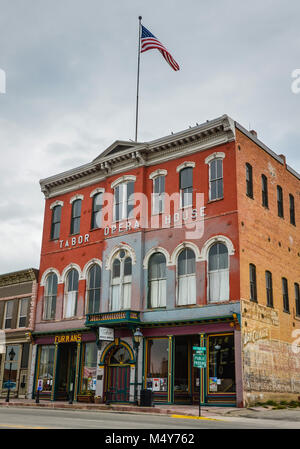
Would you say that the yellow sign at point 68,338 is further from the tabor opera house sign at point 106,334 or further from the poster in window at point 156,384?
the poster in window at point 156,384

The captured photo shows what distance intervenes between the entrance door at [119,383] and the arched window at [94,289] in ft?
13.6

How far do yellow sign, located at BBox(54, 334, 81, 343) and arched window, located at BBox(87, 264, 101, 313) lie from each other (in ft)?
5.59

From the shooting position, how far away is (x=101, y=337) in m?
28.5

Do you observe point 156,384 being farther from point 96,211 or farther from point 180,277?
point 96,211

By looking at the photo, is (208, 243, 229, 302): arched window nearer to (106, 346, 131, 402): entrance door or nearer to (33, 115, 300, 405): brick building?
(33, 115, 300, 405): brick building

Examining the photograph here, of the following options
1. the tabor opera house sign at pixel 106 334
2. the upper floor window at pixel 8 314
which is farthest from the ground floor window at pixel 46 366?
the tabor opera house sign at pixel 106 334

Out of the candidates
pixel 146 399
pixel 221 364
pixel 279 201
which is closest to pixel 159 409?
pixel 146 399

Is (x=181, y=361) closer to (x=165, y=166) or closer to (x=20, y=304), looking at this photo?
(x=165, y=166)

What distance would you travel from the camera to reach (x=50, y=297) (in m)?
35.3

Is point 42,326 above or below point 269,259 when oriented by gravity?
below

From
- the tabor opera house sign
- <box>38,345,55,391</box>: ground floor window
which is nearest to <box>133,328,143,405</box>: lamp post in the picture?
the tabor opera house sign

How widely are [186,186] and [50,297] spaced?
41.1ft

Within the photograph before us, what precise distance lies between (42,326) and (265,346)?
1527 cm
